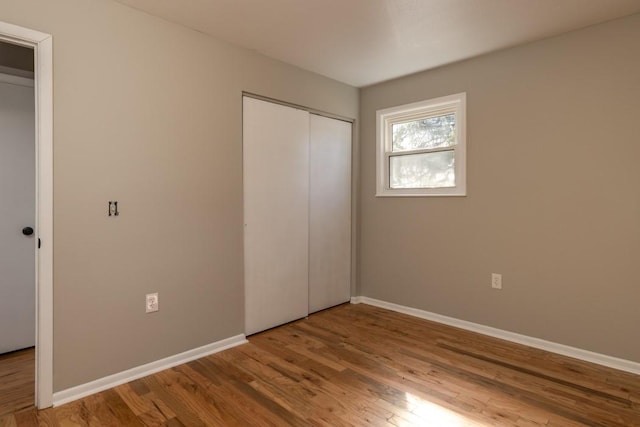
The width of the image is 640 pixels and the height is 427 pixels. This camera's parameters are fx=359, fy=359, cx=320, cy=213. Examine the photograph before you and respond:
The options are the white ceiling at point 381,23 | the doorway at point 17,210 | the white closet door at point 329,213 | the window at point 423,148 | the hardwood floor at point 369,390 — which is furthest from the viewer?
the white closet door at point 329,213

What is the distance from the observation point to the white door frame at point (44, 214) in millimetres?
1946

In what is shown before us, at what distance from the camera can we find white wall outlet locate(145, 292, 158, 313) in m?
2.39

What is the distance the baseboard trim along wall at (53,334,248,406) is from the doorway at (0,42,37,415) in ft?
2.79

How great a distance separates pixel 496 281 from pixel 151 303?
269 cm

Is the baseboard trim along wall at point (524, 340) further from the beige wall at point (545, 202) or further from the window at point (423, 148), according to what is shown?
the window at point (423, 148)

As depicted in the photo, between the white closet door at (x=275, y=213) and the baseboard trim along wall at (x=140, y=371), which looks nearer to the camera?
the baseboard trim along wall at (x=140, y=371)

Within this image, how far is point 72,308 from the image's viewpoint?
2072 mm

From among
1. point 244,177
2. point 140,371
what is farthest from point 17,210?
point 244,177

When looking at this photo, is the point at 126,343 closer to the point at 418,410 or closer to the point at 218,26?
the point at 418,410

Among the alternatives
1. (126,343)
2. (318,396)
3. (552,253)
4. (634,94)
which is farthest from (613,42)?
(126,343)

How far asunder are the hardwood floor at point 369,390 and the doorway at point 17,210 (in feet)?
3.62

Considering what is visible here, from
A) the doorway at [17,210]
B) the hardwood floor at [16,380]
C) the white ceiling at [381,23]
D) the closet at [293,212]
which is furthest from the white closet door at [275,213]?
the doorway at [17,210]

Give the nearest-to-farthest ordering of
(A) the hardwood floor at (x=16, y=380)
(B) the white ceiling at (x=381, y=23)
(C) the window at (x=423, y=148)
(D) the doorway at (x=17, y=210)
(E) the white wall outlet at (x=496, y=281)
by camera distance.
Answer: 1. (A) the hardwood floor at (x=16, y=380)
2. (B) the white ceiling at (x=381, y=23)
3. (D) the doorway at (x=17, y=210)
4. (E) the white wall outlet at (x=496, y=281)
5. (C) the window at (x=423, y=148)

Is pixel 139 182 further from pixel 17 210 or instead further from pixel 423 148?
pixel 423 148
